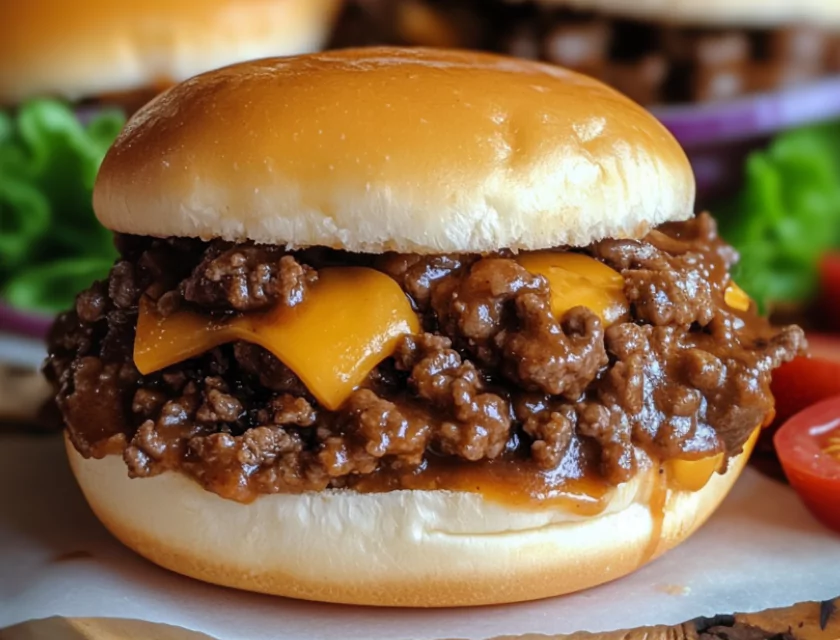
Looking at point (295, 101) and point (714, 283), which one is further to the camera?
point (714, 283)

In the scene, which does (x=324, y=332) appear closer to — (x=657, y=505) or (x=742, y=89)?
(x=657, y=505)

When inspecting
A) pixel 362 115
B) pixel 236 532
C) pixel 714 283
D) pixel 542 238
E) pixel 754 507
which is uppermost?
pixel 362 115

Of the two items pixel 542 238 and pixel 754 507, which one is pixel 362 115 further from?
pixel 754 507

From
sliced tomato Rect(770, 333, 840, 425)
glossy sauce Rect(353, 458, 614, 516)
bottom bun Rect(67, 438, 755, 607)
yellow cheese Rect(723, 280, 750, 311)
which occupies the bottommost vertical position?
sliced tomato Rect(770, 333, 840, 425)

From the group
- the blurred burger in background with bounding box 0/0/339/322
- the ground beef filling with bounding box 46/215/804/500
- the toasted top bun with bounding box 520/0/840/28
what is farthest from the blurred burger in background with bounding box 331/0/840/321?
the ground beef filling with bounding box 46/215/804/500

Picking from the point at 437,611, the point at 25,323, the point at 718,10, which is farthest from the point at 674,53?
the point at 437,611

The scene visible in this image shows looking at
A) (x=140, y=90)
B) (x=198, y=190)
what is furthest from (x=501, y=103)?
(x=140, y=90)

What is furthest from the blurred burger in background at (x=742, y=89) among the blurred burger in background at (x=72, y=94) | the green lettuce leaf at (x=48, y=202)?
the green lettuce leaf at (x=48, y=202)

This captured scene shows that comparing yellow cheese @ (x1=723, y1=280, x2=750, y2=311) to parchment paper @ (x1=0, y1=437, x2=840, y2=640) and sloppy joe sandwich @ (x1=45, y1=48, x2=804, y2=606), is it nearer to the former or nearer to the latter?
sloppy joe sandwich @ (x1=45, y1=48, x2=804, y2=606)

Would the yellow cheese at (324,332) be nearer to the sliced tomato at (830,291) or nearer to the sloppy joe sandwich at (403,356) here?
the sloppy joe sandwich at (403,356)
